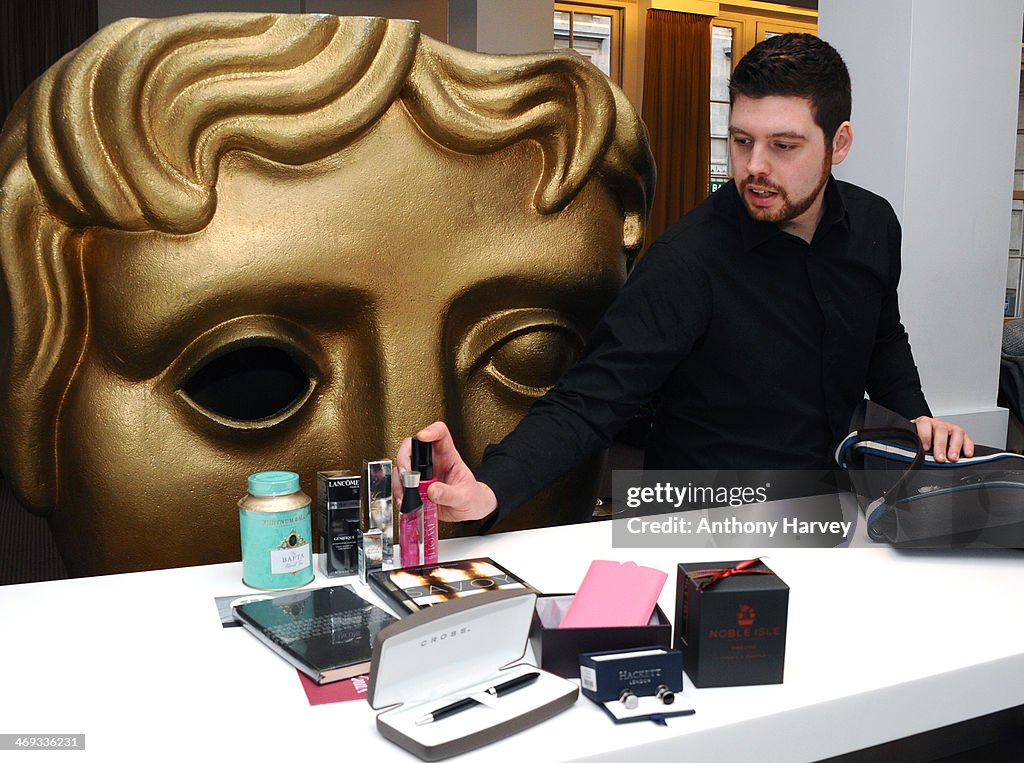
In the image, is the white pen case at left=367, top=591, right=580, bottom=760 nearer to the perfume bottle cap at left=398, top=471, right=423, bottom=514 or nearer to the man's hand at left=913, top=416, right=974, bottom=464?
the perfume bottle cap at left=398, top=471, right=423, bottom=514

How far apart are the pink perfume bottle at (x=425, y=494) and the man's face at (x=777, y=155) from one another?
73 cm

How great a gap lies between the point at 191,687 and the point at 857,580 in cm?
80

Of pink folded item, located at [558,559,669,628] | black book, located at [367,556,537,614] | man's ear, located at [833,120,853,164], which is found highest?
man's ear, located at [833,120,853,164]

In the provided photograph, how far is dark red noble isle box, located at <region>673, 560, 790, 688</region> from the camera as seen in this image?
0.94 m

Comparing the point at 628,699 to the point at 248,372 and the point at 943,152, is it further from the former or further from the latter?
the point at 943,152

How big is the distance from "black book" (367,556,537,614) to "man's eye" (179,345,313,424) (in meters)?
0.40

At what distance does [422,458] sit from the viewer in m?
1.21

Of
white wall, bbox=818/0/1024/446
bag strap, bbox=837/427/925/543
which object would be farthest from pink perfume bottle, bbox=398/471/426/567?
white wall, bbox=818/0/1024/446

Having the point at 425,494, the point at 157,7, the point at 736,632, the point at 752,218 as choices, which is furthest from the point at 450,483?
the point at 157,7

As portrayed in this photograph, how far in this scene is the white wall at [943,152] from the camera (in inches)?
84.8

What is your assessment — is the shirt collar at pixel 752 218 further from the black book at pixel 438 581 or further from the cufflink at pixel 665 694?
the cufflink at pixel 665 694

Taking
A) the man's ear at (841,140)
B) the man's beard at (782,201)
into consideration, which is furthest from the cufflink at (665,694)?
the man's ear at (841,140)

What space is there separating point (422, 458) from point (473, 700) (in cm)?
39

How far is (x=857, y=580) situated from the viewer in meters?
1.25
